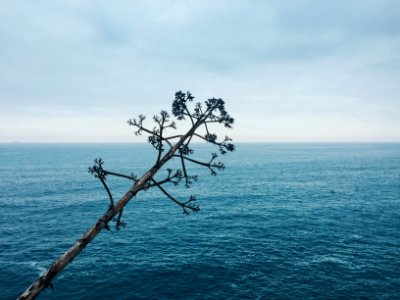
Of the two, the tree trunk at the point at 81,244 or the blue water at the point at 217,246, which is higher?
the tree trunk at the point at 81,244

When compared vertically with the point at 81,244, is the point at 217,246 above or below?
below

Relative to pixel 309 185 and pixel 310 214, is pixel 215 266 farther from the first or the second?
pixel 309 185

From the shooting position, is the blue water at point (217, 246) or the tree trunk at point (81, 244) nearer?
the tree trunk at point (81, 244)

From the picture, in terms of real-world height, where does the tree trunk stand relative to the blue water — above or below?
above

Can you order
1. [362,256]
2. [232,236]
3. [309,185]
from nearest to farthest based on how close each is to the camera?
[362,256] → [232,236] → [309,185]

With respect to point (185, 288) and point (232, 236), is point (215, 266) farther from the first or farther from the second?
point (232, 236)

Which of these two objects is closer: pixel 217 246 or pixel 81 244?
pixel 81 244

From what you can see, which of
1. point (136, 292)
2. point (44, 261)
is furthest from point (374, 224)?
point (44, 261)

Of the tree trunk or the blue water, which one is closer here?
the tree trunk

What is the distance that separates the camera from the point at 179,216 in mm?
65562

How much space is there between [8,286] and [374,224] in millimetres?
62303

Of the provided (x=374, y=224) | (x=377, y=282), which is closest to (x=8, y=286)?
(x=377, y=282)

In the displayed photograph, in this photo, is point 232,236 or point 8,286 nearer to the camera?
point 8,286

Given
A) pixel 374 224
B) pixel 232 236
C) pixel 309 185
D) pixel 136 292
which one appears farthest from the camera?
pixel 309 185
